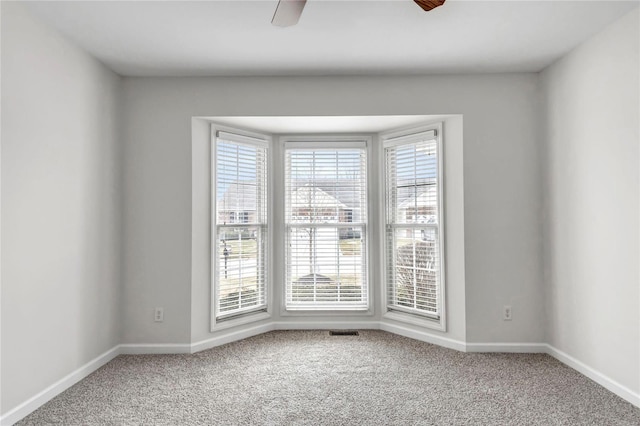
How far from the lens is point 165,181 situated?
3.24 m

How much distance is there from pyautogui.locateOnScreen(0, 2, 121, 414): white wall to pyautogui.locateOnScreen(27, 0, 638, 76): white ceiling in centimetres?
25

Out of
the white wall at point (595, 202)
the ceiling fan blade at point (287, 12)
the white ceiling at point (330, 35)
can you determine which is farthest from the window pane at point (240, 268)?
the white wall at point (595, 202)

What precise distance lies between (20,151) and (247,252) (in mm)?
1971

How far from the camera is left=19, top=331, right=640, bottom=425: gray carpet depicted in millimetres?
2193

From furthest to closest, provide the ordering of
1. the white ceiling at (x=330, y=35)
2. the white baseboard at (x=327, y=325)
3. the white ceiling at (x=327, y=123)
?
the white baseboard at (x=327, y=325) < the white ceiling at (x=327, y=123) < the white ceiling at (x=330, y=35)

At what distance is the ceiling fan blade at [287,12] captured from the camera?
1.90m

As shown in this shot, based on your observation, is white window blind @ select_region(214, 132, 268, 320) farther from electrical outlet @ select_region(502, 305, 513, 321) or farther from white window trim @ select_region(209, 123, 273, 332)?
electrical outlet @ select_region(502, 305, 513, 321)

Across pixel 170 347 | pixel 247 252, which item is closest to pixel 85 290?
pixel 170 347

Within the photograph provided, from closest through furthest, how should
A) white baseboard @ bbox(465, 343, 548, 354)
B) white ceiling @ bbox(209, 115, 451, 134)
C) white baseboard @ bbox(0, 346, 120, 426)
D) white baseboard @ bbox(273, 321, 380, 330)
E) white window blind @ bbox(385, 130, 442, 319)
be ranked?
white baseboard @ bbox(0, 346, 120, 426), white baseboard @ bbox(465, 343, 548, 354), white ceiling @ bbox(209, 115, 451, 134), white window blind @ bbox(385, 130, 442, 319), white baseboard @ bbox(273, 321, 380, 330)

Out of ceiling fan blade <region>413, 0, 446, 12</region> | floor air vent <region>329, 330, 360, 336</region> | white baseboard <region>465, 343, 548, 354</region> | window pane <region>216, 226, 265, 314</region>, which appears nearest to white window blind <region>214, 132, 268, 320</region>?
window pane <region>216, 226, 265, 314</region>

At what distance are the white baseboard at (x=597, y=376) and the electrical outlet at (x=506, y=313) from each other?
0.38 meters

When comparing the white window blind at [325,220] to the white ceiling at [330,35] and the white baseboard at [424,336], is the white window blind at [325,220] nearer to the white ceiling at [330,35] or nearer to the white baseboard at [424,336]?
the white baseboard at [424,336]

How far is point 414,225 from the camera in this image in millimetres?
3600

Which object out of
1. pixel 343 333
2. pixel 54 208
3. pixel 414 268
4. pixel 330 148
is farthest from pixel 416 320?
pixel 54 208
